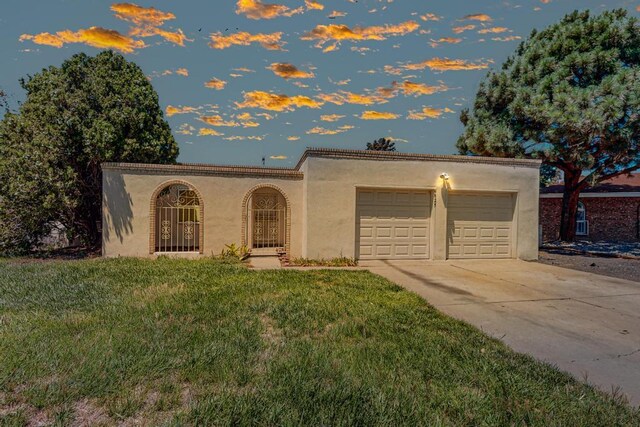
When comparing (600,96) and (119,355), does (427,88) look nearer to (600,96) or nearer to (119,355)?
(600,96)

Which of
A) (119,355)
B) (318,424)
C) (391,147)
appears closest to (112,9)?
(119,355)

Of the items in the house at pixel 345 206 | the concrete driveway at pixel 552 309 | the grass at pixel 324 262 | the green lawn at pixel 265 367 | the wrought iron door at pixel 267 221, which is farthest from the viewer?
the wrought iron door at pixel 267 221

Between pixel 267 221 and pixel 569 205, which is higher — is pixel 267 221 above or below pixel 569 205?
below

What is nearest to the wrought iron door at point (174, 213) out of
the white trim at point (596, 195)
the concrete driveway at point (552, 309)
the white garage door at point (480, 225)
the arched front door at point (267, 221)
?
the arched front door at point (267, 221)

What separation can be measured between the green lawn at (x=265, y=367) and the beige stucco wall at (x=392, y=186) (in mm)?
4913

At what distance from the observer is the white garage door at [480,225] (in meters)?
11.5

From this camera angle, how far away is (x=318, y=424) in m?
2.39

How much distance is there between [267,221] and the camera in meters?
13.3

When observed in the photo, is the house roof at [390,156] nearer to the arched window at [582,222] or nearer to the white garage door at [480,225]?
the white garage door at [480,225]

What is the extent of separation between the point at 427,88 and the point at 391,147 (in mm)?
19892

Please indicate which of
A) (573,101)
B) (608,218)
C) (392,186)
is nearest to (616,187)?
(608,218)

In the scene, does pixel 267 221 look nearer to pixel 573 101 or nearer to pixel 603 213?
pixel 573 101

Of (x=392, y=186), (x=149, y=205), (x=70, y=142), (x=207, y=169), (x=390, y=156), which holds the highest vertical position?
(x=70, y=142)

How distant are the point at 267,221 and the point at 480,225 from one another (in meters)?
8.00
